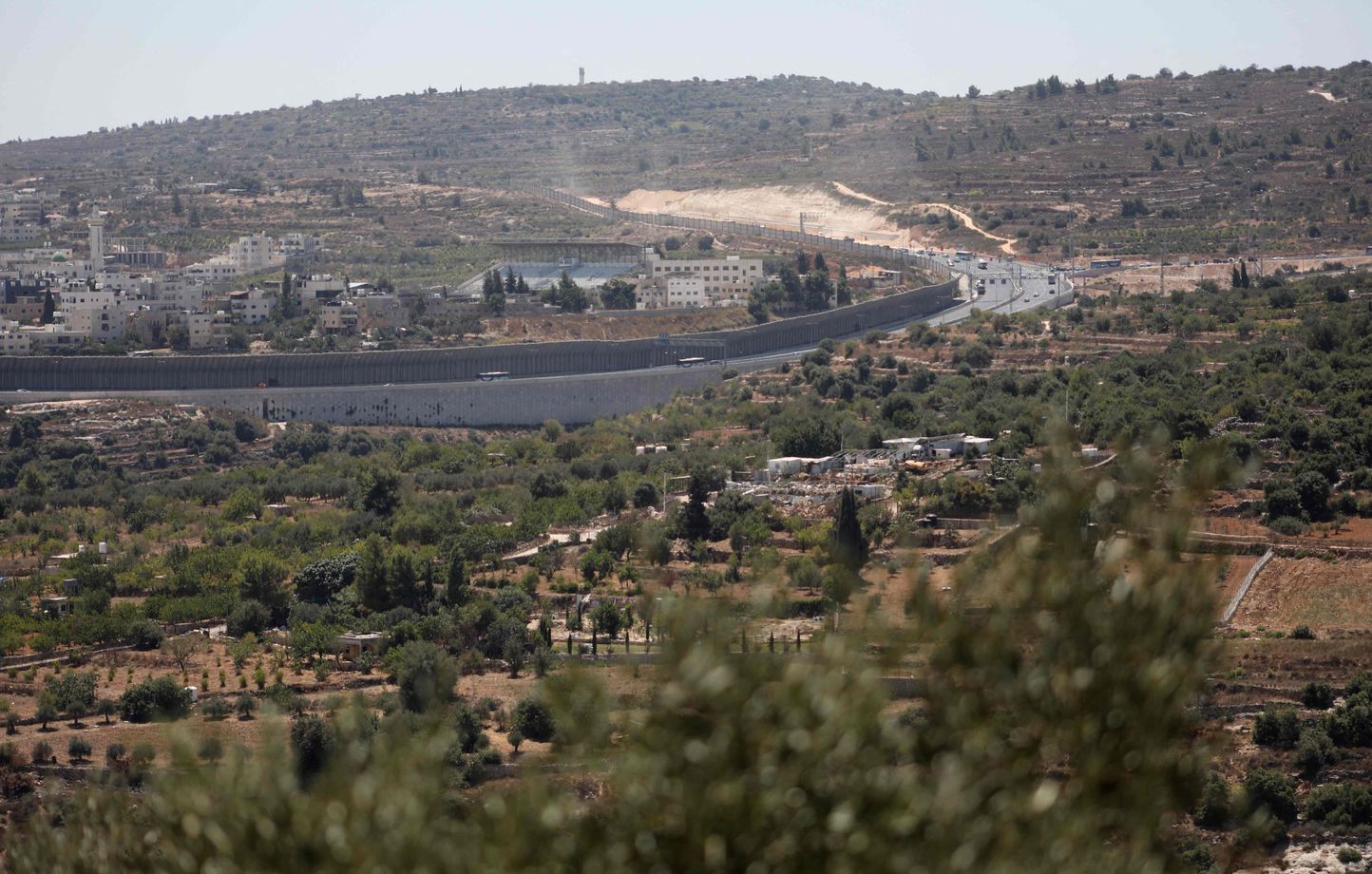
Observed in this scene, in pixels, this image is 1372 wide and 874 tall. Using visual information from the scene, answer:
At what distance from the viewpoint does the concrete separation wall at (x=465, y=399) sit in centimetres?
5466

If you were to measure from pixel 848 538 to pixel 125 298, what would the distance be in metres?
40.6

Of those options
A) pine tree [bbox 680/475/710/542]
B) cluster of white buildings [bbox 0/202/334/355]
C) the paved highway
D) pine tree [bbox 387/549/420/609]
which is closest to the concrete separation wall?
the paved highway

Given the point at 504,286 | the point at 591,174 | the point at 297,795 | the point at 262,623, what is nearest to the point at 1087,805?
the point at 297,795

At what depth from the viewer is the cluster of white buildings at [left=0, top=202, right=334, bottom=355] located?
60344mm

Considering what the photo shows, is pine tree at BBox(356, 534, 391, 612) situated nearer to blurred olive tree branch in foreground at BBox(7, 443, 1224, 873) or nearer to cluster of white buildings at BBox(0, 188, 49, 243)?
blurred olive tree branch in foreground at BBox(7, 443, 1224, 873)

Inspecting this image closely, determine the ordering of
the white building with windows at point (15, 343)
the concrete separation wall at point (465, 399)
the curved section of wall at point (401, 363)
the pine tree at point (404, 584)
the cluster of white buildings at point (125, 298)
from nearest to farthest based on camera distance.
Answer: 1. the pine tree at point (404, 584)
2. the concrete separation wall at point (465, 399)
3. the curved section of wall at point (401, 363)
4. the white building with windows at point (15, 343)
5. the cluster of white buildings at point (125, 298)

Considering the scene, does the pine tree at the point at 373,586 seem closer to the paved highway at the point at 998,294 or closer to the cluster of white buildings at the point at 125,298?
the paved highway at the point at 998,294

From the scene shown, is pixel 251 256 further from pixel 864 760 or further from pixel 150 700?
pixel 864 760

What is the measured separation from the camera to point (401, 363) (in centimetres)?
5847

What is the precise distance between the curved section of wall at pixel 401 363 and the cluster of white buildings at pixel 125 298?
10.5 ft

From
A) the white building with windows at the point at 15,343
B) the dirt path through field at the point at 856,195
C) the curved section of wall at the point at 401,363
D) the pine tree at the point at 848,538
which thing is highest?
the dirt path through field at the point at 856,195

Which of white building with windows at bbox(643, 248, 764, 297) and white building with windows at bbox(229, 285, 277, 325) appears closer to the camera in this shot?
white building with windows at bbox(229, 285, 277, 325)

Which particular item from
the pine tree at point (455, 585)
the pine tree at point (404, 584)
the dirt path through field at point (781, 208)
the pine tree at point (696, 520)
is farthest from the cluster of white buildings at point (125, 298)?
the pine tree at point (455, 585)

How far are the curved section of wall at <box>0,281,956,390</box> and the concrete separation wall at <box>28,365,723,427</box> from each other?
1296 millimetres
